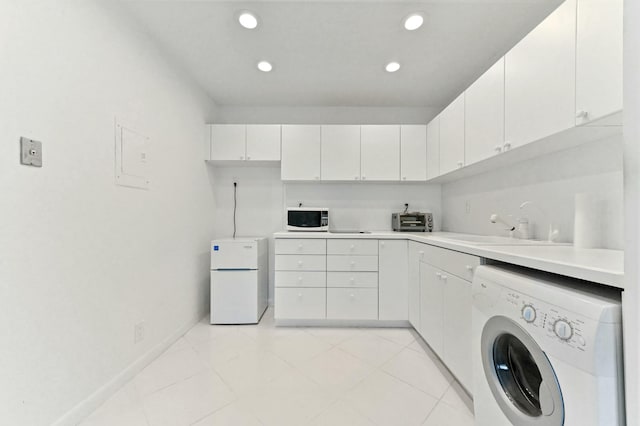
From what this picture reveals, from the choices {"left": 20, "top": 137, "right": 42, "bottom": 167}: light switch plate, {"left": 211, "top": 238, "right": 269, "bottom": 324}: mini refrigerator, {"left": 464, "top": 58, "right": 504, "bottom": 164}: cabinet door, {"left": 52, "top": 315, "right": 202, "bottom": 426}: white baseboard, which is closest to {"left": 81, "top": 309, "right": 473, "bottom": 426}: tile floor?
{"left": 52, "top": 315, "right": 202, "bottom": 426}: white baseboard

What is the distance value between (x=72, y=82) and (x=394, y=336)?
2.79 meters

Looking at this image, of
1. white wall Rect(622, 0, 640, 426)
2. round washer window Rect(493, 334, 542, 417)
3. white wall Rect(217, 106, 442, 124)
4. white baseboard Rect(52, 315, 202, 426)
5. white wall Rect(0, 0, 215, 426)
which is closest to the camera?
white wall Rect(622, 0, 640, 426)

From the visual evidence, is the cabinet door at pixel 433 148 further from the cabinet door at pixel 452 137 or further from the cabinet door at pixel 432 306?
the cabinet door at pixel 432 306

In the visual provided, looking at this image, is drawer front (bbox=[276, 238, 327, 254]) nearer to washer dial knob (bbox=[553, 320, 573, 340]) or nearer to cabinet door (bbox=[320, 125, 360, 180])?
cabinet door (bbox=[320, 125, 360, 180])

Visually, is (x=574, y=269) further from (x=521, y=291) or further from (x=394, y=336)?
(x=394, y=336)

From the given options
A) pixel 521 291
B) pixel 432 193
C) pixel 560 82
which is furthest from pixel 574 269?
pixel 432 193

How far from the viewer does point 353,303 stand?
2.39 metres

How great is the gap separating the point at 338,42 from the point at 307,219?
1594 mm

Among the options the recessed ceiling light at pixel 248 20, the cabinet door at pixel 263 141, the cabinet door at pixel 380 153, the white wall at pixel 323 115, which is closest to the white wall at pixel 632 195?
the recessed ceiling light at pixel 248 20

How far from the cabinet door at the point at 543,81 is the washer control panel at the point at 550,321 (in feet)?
2.83

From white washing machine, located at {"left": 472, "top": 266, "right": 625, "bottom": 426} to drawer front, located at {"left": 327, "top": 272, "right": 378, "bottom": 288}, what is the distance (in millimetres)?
1287

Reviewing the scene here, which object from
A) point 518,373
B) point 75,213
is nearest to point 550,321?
point 518,373

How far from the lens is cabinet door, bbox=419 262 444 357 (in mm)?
1700

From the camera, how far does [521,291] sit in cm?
87
